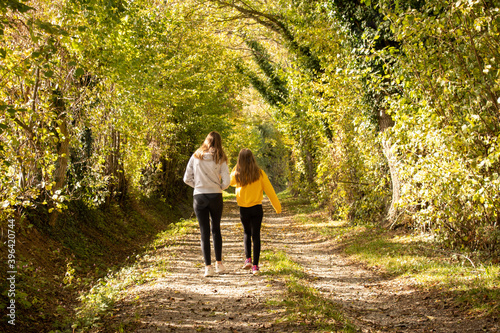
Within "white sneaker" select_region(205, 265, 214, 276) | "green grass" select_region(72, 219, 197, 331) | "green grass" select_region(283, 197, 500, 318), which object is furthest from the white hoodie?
"green grass" select_region(283, 197, 500, 318)

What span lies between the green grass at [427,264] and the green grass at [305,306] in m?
1.84

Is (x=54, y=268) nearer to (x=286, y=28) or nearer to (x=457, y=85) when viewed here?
(x=457, y=85)

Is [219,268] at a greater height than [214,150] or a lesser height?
lesser

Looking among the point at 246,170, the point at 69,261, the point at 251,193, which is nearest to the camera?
the point at 251,193

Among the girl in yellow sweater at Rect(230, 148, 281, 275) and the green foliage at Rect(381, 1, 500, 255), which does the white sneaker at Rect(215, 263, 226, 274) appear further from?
the green foliage at Rect(381, 1, 500, 255)

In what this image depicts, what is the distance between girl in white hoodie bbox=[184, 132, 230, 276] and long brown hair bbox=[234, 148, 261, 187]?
1.01ft

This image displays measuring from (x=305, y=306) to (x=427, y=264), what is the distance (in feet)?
11.5

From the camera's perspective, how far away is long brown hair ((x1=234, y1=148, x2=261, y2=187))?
7.75 m

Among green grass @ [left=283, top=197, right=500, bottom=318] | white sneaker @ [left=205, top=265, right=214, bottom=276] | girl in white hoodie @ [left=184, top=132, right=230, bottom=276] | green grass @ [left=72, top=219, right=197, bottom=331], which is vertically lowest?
green grass @ [left=283, top=197, right=500, bottom=318]

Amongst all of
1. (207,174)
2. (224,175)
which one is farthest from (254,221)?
(207,174)

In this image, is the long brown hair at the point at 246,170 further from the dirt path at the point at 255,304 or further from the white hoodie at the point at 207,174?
the dirt path at the point at 255,304

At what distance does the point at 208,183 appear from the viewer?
24.2 feet

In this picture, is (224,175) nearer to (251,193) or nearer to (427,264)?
(251,193)

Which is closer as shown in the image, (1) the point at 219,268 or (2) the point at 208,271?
(2) the point at 208,271
